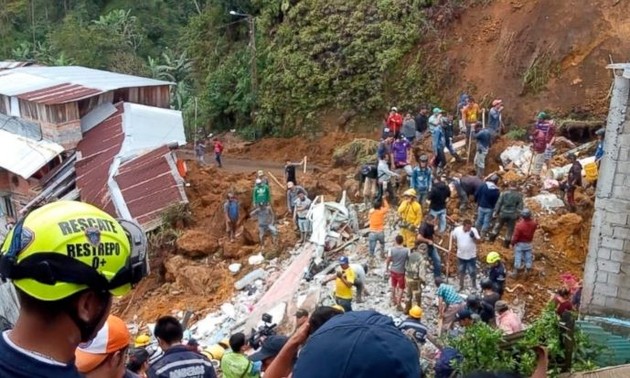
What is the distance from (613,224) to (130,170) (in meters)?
12.6

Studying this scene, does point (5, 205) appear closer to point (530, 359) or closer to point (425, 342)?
point (425, 342)

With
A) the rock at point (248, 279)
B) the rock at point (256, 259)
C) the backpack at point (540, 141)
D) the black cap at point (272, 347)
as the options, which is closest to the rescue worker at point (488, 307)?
the black cap at point (272, 347)

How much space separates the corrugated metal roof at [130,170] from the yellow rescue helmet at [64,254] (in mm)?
15613

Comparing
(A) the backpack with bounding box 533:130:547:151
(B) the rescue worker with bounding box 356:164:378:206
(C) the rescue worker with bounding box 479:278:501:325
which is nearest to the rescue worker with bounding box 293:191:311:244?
(B) the rescue worker with bounding box 356:164:378:206

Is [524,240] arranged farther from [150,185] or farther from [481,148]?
[150,185]

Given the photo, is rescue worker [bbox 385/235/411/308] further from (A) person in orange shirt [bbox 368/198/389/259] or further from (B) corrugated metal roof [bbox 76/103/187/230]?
(B) corrugated metal roof [bbox 76/103/187/230]

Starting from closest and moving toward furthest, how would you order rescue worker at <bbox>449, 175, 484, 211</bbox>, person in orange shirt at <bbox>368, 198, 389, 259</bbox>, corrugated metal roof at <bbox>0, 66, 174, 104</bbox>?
person in orange shirt at <bbox>368, 198, 389, 259</bbox> → rescue worker at <bbox>449, 175, 484, 211</bbox> → corrugated metal roof at <bbox>0, 66, 174, 104</bbox>

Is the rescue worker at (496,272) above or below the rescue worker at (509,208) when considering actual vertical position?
below

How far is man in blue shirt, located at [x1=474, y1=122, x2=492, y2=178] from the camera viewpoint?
49.8ft

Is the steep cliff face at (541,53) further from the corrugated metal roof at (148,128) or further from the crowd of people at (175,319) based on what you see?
the crowd of people at (175,319)

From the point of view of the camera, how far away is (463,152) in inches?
687

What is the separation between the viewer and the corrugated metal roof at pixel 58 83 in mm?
19188

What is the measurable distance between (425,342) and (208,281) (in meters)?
6.83

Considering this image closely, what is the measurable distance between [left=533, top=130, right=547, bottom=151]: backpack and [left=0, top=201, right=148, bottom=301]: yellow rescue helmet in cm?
1409
